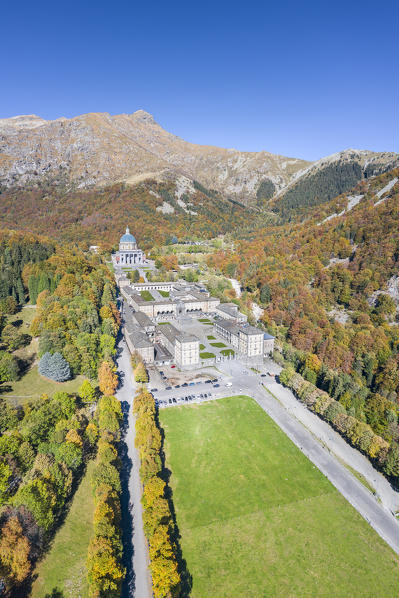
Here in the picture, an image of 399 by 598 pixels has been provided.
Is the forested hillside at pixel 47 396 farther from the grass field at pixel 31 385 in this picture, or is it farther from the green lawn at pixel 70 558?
the green lawn at pixel 70 558

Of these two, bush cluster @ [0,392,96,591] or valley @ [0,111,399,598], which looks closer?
bush cluster @ [0,392,96,591]

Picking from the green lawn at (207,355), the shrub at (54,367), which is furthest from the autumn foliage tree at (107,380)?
the green lawn at (207,355)

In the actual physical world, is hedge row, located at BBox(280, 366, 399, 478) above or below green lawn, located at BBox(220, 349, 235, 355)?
below

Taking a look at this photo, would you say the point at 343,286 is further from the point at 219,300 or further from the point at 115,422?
the point at 115,422

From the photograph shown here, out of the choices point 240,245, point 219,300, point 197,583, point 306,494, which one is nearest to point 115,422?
point 197,583

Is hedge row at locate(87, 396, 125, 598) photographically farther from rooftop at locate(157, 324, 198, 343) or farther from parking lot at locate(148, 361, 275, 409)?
rooftop at locate(157, 324, 198, 343)

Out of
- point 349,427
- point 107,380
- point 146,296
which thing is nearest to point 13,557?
point 107,380

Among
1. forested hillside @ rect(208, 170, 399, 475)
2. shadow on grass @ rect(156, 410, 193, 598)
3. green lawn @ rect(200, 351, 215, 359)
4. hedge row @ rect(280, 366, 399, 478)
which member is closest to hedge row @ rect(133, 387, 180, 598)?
shadow on grass @ rect(156, 410, 193, 598)
